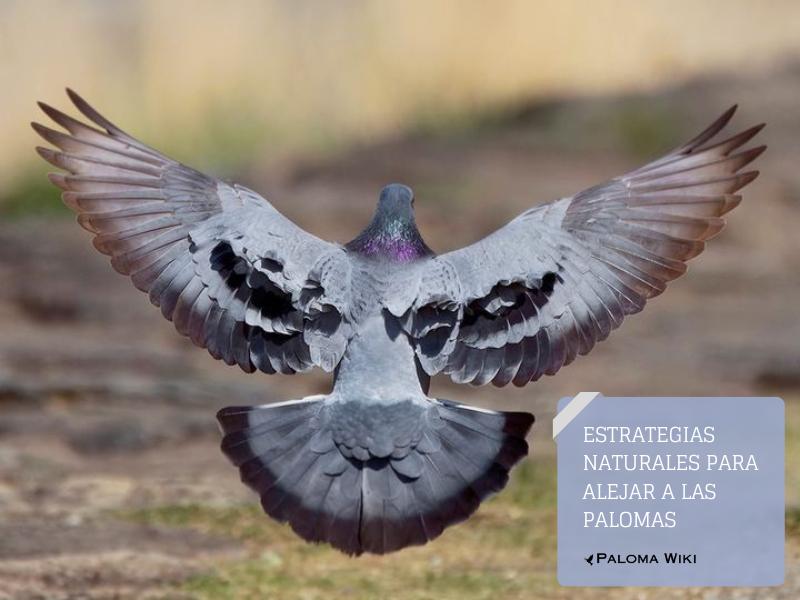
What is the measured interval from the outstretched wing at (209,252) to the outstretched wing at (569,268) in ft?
1.09

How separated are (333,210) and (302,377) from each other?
Result: 2613 millimetres

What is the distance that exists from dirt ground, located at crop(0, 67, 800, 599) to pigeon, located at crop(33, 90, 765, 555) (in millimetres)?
1345

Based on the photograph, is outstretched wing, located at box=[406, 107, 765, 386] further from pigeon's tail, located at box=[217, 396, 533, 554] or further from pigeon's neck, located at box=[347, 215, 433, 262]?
pigeon's tail, located at box=[217, 396, 533, 554]

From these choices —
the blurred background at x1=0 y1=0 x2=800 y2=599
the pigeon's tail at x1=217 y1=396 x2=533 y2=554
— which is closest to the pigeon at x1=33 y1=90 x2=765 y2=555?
the pigeon's tail at x1=217 y1=396 x2=533 y2=554

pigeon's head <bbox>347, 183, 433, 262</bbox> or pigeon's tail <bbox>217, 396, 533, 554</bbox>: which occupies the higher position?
pigeon's head <bbox>347, 183, 433, 262</bbox>

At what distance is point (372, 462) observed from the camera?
509cm

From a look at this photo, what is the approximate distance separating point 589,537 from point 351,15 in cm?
1024

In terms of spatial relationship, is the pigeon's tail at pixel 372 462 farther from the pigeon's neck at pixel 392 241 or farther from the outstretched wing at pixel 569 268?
the pigeon's neck at pixel 392 241

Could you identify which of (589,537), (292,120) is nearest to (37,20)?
(292,120)

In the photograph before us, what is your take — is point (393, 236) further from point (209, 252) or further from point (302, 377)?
point (302, 377)

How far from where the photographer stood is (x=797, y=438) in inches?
340

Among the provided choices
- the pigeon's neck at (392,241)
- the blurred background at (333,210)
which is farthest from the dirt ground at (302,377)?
the pigeon's neck at (392,241)

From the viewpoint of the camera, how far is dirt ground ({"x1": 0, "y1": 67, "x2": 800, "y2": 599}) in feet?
23.2

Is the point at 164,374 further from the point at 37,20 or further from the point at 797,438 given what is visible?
the point at 37,20
